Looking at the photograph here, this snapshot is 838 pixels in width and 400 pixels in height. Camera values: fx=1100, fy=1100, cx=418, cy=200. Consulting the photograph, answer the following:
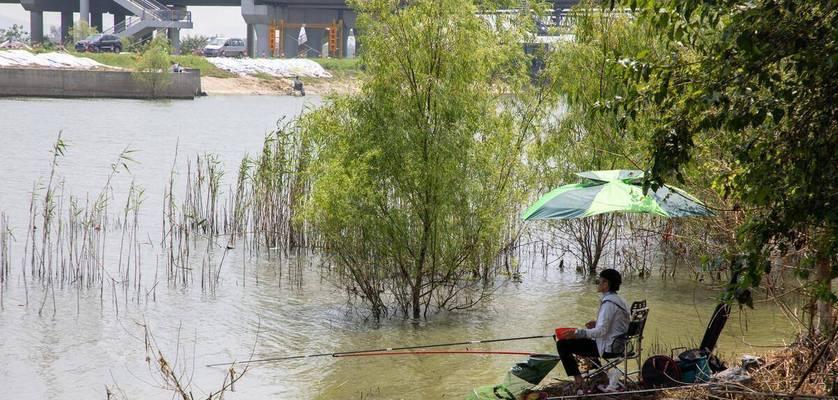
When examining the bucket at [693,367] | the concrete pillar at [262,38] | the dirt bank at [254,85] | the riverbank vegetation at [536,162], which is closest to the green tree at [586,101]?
the riverbank vegetation at [536,162]

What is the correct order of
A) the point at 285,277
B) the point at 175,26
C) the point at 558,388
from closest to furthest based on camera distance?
1. the point at 558,388
2. the point at 285,277
3. the point at 175,26

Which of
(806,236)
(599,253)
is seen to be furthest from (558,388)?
(599,253)

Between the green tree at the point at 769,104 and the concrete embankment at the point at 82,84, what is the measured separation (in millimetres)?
53901

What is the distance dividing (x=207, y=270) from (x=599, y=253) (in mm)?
5715

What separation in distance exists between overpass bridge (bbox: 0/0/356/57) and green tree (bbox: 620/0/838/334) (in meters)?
75.0

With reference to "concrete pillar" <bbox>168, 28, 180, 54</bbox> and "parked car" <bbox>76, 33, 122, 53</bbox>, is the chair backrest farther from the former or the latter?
"concrete pillar" <bbox>168, 28, 180, 54</bbox>

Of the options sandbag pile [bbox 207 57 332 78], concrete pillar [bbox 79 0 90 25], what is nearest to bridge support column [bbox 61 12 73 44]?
concrete pillar [bbox 79 0 90 25]

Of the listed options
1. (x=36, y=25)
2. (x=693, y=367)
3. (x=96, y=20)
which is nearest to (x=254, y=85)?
(x=36, y=25)

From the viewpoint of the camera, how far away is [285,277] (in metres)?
15.7

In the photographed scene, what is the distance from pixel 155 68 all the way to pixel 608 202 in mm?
52118

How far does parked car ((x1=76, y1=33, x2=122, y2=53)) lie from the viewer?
7156 cm

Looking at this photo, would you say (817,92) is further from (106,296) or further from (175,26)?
(175,26)

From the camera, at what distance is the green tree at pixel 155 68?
2282 inches

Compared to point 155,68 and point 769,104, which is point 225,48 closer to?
point 155,68
